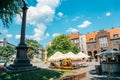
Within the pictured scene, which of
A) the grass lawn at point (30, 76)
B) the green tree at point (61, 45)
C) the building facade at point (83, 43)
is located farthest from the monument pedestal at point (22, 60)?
the building facade at point (83, 43)

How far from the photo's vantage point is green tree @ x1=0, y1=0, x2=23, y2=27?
13469mm

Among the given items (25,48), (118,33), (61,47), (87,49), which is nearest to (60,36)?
(61,47)

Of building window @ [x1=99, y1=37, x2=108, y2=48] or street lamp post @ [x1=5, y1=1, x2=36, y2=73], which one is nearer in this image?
street lamp post @ [x1=5, y1=1, x2=36, y2=73]

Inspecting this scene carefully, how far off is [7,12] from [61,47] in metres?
46.9

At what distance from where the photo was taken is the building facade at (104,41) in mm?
63969

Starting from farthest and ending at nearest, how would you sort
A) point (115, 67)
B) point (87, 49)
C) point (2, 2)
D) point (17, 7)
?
1. point (87, 49)
2. point (115, 67)
3. point (17, 7)
4. point (2, 2)

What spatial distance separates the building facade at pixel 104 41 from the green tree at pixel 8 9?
5271 centimetres

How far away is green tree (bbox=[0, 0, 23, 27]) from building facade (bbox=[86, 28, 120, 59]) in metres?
52.7

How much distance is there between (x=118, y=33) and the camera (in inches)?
2530

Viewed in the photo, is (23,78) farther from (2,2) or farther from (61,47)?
(61,47)

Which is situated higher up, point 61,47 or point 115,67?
point 61,47

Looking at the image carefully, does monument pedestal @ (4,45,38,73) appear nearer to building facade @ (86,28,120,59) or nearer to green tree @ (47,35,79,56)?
green tree @ (47,35,79,56)

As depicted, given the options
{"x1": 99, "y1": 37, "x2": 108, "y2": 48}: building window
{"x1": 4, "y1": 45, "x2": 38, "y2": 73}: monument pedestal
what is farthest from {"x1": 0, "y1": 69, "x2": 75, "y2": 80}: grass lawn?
{"x1": 99, "y1": 37, "x2": 108, "y2": 48}: building window

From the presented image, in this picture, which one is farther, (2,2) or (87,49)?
(87,49)
